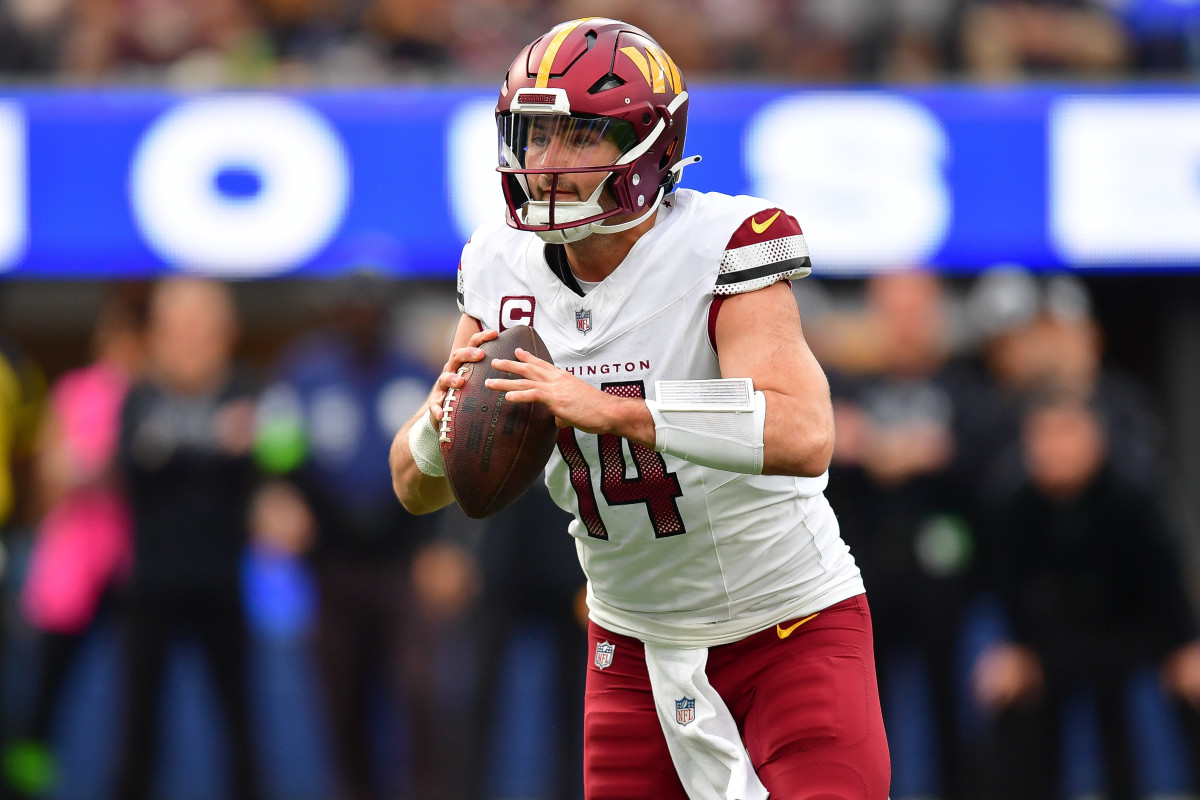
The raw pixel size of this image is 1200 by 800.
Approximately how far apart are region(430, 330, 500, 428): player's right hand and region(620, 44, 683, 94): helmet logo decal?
592 mm

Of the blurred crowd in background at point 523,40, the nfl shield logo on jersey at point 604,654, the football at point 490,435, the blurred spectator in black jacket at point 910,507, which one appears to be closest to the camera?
the football at point 490,435

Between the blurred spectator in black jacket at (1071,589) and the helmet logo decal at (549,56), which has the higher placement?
the helmet logo decal at (549,56)

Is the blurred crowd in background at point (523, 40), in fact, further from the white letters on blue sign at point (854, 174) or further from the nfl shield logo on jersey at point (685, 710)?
the nfl shield logo on jersey at point (685, 710)

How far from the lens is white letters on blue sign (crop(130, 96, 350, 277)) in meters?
6.79

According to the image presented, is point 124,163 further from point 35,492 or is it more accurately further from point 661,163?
point 661,163

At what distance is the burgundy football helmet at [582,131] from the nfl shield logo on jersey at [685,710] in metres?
0.94

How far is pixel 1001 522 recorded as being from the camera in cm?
561

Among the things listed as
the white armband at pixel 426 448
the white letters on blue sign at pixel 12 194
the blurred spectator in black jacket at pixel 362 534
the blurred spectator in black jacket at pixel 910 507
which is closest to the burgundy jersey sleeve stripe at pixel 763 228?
the white armband at pixel 426 448

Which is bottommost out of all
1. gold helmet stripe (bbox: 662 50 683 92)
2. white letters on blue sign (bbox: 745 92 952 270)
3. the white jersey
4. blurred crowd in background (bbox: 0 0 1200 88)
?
the white jersey

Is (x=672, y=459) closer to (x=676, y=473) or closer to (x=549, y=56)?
(x=676, y=473)

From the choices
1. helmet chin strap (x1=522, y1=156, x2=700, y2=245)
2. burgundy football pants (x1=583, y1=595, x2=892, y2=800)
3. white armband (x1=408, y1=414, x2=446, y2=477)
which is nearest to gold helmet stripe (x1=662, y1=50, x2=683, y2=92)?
helmet chin strap (x1=522, y1=156, x2=700, y2=245)

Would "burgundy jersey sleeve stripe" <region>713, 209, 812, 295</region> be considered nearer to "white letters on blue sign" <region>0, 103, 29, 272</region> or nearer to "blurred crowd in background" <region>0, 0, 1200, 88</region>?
"blurred crowd in background" <region>0, 0, 1200, 88</region>

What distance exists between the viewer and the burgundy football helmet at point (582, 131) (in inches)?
116

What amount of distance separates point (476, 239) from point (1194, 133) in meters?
4.83
